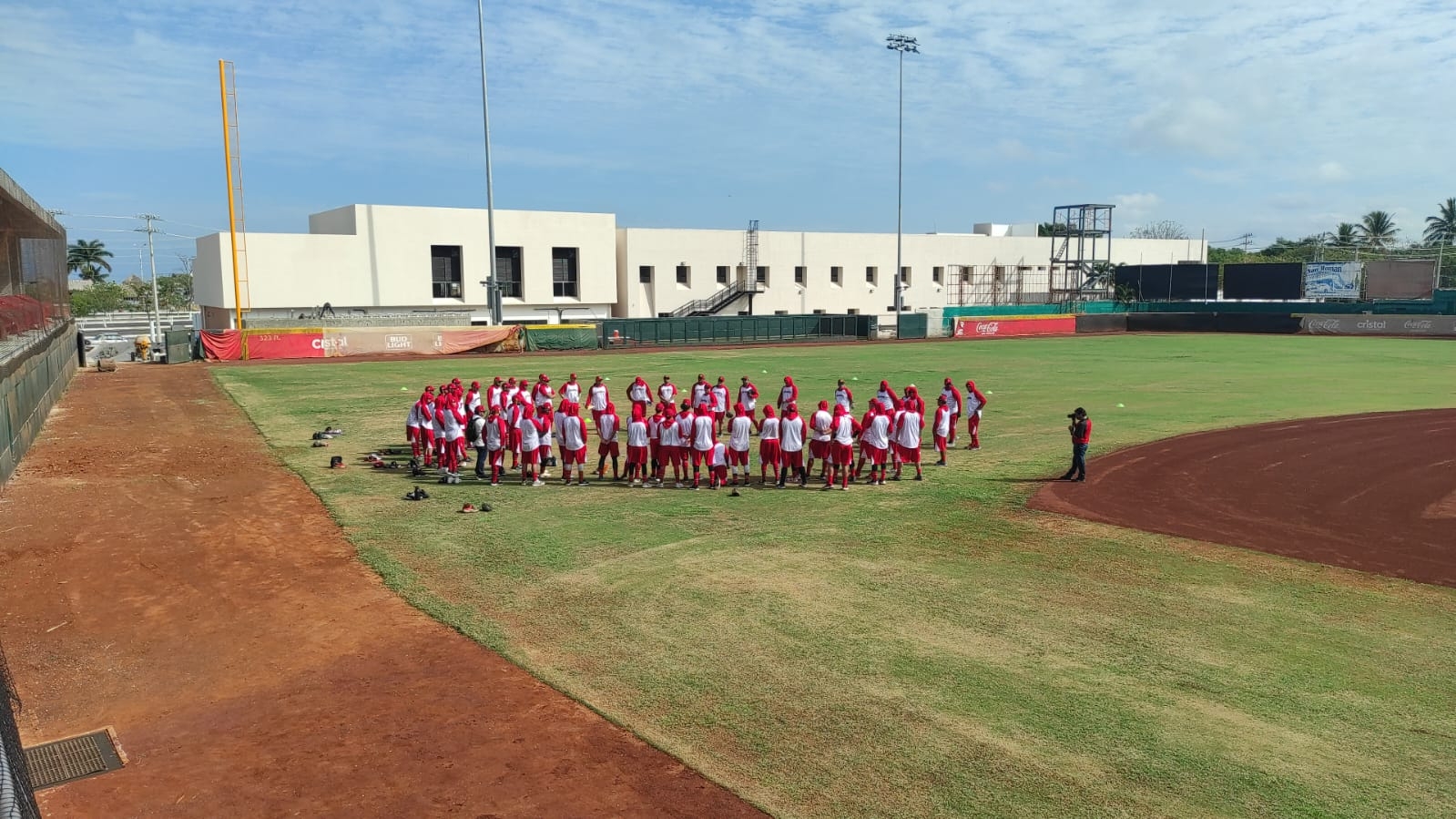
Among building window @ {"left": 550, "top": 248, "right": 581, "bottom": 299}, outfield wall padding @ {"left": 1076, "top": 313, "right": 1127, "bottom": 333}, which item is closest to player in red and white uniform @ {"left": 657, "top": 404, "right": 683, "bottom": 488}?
building window @ {"left": 550, "top": 248, "right": 581, "bottom": 299}

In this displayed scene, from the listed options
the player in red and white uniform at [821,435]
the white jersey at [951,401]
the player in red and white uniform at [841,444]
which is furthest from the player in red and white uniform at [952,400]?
the player in red and white uniform at [821,435]

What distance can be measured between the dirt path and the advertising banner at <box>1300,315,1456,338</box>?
68.5 metres

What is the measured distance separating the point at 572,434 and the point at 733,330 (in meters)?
43.7

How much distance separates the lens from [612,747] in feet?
24.8

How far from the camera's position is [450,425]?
18.2m

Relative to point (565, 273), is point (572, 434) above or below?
below

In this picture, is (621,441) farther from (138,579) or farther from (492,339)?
(492,339)

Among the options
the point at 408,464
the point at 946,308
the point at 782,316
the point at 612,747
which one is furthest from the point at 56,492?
the point at 946,308

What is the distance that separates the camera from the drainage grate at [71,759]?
23.7ft

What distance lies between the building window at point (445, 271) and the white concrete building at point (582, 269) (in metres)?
0.07

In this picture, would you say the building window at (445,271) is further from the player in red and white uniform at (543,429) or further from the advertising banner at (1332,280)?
the advertising banner at (1332,280)

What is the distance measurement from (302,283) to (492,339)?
1272 cm

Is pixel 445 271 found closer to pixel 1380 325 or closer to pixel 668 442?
pixel 668 442

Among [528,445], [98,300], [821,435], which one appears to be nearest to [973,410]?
[821,435]
